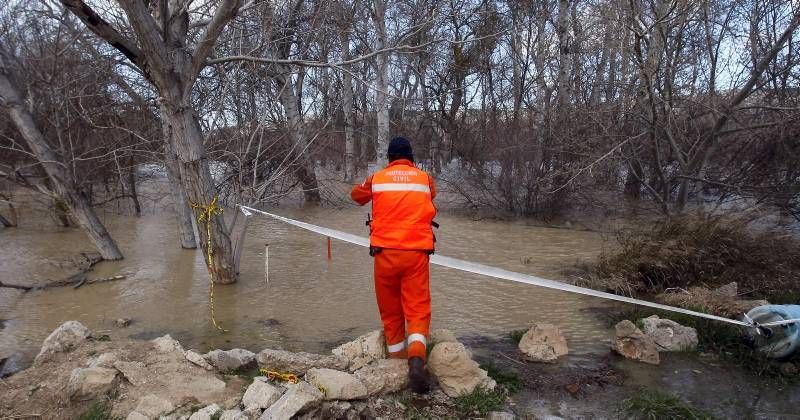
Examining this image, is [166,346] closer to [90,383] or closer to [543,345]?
[90,383]

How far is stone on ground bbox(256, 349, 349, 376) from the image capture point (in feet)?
13.1

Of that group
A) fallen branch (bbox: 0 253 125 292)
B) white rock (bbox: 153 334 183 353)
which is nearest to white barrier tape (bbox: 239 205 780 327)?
white rock (bbox: 153 334 183 353)

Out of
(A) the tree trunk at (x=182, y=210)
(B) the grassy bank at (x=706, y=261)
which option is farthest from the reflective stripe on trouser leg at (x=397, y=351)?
(A) the tree trunk at (x=182, y=210)

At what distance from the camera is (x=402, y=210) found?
409 centimetres

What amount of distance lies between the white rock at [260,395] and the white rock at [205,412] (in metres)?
0.18

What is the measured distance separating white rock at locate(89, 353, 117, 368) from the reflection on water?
1249 millimetres

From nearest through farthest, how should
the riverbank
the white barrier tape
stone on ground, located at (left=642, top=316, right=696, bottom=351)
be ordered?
the riverbank
the white barrier tape
stone on ground, located at (left=642, top=316, right=696, bottom=351)

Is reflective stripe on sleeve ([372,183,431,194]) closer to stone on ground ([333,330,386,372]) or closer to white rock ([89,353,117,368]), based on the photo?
stone on ground ([333,330,386,372])

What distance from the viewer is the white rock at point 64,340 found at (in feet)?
14.7

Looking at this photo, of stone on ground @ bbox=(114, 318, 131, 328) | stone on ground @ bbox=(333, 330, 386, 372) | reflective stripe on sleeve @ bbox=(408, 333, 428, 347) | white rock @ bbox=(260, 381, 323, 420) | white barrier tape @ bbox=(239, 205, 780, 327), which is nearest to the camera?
white rock @ bbox=(260, 381, 323, 420)

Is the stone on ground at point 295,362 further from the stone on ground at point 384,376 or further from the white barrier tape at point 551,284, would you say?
the white barrier tape at point 551,284

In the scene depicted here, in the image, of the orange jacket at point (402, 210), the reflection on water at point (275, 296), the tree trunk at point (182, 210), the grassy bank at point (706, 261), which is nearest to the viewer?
the orange jacket at point (402, 210)

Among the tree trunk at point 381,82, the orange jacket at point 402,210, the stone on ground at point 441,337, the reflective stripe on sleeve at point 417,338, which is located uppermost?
the tree trunk at point 381,82

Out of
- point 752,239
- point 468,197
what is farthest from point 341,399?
point 468,197
